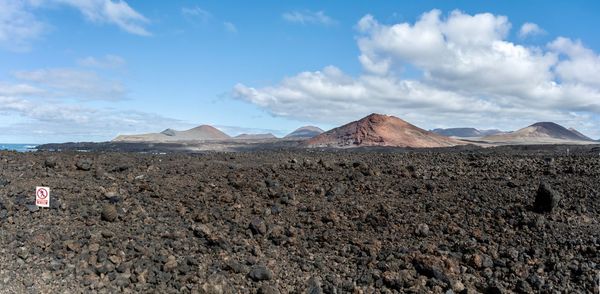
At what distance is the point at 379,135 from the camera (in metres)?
51.8

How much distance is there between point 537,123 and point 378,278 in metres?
152

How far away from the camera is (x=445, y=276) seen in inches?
254

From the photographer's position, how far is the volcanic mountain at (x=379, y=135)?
51.7 metres

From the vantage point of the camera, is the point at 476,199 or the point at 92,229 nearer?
the point at 92,229

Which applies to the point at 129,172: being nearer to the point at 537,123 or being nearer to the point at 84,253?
the point at 84,253

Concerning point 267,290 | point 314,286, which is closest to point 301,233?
point 314,286

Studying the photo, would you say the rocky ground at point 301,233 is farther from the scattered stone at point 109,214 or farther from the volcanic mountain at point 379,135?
the volcanic mountain at point 379,135

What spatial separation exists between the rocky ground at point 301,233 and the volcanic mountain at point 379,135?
1569 inches

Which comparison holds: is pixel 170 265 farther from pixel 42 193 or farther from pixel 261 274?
pixel 42 193

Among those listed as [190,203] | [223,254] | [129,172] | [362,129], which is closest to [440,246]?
[223,254]

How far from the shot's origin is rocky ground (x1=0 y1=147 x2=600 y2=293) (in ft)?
21.0

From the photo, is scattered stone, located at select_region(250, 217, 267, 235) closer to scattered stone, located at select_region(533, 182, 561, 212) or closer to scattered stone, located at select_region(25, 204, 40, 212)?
scattered stone, located at select_region(25, 204, 40, 212)

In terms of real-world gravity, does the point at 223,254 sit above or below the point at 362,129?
below

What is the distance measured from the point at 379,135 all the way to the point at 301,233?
4446cm
